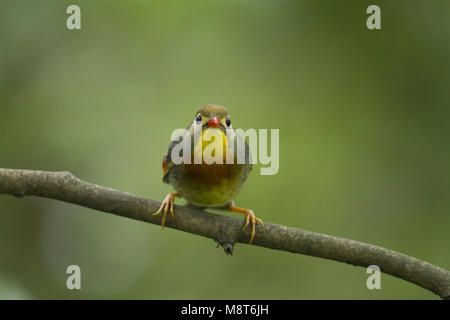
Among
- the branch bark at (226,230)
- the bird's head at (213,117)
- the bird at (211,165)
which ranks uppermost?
the bird's head at (213,117)

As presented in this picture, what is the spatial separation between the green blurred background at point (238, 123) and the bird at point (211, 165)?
121 cm

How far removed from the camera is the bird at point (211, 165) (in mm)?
3066

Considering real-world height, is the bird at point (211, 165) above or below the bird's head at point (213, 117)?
below

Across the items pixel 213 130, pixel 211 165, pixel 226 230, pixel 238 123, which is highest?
pixel 238 123

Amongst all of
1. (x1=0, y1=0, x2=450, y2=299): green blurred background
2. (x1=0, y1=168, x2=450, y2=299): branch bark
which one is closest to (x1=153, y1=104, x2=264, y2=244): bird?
(x1=0, y1=168, x2=450, y2=299): branch bark

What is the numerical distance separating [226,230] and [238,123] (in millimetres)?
1850

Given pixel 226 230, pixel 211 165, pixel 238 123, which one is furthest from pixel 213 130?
pixel 238 123

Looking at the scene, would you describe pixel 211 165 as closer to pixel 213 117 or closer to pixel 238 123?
pixel 213 117

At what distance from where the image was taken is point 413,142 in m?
4.51

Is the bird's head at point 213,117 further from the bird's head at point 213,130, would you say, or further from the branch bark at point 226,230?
the branch bark at point 226,230

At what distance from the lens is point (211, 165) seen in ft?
10.2

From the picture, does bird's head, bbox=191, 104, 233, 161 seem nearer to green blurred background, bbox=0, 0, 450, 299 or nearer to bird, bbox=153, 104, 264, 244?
bird, bbox=153, 104, 264, 244

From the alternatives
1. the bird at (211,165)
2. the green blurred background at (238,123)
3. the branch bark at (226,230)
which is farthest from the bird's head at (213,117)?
the green blurred background at (238,123)

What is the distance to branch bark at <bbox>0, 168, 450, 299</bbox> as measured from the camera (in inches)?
103
